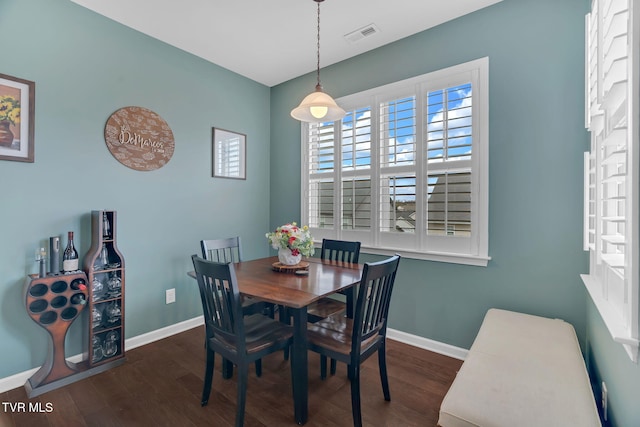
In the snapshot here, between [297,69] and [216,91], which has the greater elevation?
[297,69]

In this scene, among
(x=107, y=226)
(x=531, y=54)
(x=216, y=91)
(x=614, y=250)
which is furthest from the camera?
(x=216, y=91)

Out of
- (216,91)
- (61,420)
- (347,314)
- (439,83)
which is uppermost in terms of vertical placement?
(216,91)

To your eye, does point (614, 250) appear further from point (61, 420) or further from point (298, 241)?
point (61, 420)

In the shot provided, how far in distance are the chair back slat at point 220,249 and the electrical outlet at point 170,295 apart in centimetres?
62

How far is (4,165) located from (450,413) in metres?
3.07

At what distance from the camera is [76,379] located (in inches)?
86.1

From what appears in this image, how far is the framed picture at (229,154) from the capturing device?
3.42 m

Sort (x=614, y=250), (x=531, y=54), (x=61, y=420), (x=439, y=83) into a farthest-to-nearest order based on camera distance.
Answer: (x=439, y=83)
(x=531, y=54)
(x=61, y=420)
(x=614, y=250)

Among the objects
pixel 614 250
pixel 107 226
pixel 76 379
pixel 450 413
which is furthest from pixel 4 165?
pixel 614 250

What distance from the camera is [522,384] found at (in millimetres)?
1318

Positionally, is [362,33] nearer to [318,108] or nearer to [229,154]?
[318,108]

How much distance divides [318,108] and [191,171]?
5.54 ft

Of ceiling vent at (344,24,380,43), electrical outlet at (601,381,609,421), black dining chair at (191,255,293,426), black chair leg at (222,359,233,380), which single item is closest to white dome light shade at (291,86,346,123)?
ceiling vent at (344,24,380,43)

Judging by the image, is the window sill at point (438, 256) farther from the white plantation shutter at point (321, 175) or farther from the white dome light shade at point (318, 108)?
the white dome light shade at point (318, 108)
